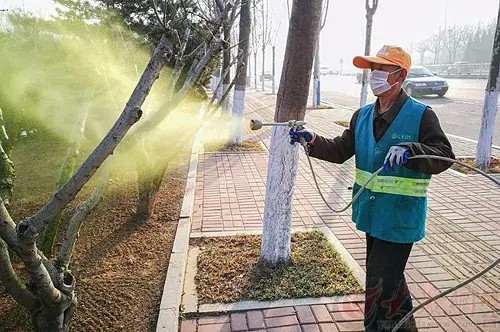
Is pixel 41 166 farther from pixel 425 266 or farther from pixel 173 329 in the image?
pixel 425 266

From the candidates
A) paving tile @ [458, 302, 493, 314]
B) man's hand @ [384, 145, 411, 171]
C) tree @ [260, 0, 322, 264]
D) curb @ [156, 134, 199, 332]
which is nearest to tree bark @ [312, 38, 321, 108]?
curb @ [156, 134, 199, 332]

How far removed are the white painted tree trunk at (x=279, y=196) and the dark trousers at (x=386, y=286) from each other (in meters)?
1.01

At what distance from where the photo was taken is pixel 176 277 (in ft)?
11.5

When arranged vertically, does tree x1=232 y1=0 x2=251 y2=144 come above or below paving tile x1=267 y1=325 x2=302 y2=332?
above

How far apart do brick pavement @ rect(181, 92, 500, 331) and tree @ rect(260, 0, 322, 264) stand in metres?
0.70

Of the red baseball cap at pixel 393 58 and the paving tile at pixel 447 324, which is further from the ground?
the red baseball cap at pixel 393 58

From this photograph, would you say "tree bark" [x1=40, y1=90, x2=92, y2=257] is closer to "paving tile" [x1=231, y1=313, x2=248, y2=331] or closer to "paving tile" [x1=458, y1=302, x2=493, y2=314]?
"paving tile" [x1=231, y1=313, x2=248, y2=331]

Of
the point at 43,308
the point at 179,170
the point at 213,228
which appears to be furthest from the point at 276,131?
the point at 179,170

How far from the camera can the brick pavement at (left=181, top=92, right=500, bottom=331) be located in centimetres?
298

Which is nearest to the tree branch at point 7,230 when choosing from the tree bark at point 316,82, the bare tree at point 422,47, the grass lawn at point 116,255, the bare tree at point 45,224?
the bare tree at point 45,224

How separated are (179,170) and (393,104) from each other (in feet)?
17.7

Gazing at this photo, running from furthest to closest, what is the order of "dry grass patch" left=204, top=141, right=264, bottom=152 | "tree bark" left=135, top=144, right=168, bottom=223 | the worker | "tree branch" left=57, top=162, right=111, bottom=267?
"dry grass patch" left=204, top=141, right=264, bottom=152
"tree bark" left=135, top=144, right=168, bottom=223
"tree branch" left=57, top=162, right=111, bottom=267
the worker

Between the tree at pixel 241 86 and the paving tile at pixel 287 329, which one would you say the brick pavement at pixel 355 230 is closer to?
the paving tile at pixel 287 329

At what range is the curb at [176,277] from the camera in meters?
2.97
